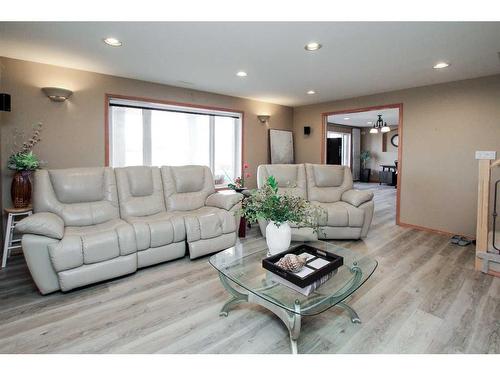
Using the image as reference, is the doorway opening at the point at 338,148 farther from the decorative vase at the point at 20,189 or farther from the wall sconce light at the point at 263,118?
the decorative vase at the point at 20,189

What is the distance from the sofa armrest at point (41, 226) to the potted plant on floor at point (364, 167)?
10573 mm

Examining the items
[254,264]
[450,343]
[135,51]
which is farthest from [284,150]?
[450,343]

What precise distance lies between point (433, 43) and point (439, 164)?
2.10m

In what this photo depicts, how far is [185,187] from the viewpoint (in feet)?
11.5

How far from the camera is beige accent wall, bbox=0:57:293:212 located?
305 cm

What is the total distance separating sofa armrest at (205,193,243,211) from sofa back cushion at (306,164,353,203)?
4.33 ft

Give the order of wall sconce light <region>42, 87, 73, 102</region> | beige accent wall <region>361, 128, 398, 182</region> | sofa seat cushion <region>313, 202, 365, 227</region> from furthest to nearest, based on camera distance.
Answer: beige accent wall <region>361, 128, 398, 182</region>, sofa seat cushion <region>313, 202, 365, 227</region>, wall sconce light <region>42, 87, 73, 102</region>

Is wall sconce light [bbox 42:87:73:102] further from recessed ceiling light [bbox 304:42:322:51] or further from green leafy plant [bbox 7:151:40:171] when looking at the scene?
recessed ceiling light [bbox 304:42:322:51]

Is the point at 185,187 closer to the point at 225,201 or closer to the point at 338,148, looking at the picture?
the point at 225,201

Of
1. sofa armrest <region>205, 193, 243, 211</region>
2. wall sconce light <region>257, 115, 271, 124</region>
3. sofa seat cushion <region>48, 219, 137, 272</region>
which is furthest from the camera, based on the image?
wall sconce light <region>257, 115, 271, 124</region>

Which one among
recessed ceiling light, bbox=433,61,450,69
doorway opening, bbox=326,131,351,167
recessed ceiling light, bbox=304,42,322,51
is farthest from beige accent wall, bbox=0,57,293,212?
doorway opening, bbox=326,131,351,167

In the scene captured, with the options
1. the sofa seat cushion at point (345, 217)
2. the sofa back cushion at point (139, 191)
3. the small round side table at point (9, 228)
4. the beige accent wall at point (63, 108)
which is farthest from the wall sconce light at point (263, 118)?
the small round side table at point (9, 228)

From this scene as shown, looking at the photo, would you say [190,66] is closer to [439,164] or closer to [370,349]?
[370,349]

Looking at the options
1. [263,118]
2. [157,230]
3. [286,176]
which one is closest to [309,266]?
[157,230]
